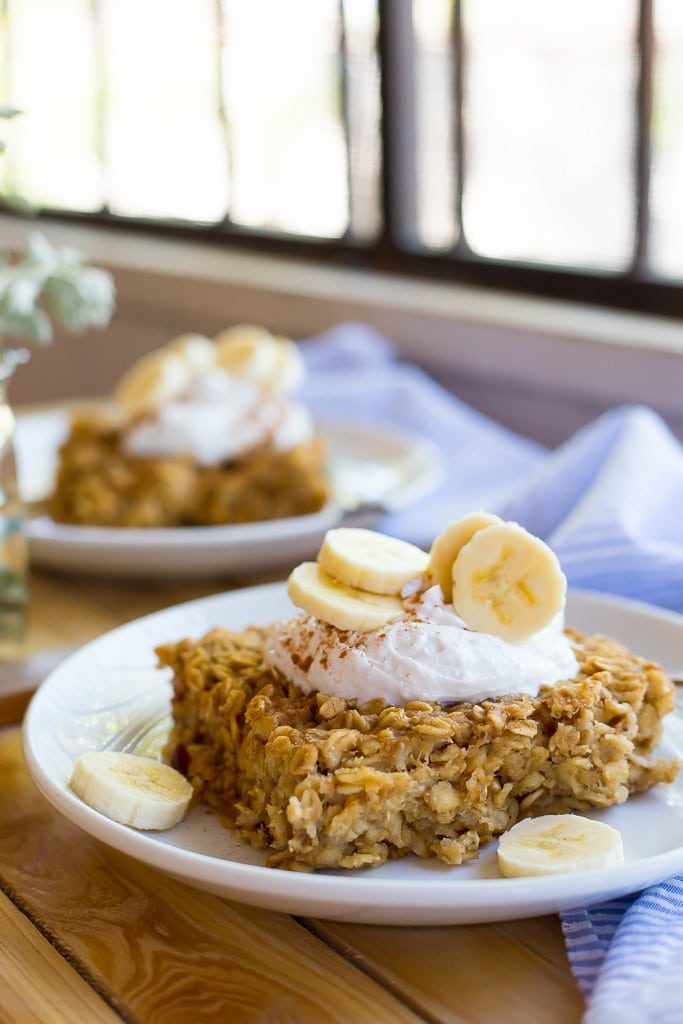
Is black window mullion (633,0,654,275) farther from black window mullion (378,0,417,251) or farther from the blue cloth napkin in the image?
black window mullion (378,0,417,251)

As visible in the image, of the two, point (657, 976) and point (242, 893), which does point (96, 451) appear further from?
point (657, 976)

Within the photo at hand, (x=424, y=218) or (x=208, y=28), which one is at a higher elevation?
(x=208, y=28)

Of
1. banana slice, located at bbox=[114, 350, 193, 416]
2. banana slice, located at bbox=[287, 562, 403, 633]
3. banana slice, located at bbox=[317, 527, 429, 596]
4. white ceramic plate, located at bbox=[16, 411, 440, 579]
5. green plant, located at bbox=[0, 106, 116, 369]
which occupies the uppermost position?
green plant, located at bbox=[0, 106, 116, 369]

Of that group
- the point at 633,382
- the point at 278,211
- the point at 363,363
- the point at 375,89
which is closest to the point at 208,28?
the point at 278,211

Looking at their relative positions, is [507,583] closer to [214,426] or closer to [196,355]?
[214,426]

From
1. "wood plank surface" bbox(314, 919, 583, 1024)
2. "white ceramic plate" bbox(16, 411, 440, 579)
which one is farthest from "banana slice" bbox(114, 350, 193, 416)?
"wood plank surface" bbox(314, 919, 583, 1024)

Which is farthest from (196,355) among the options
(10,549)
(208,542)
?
(10,549)
